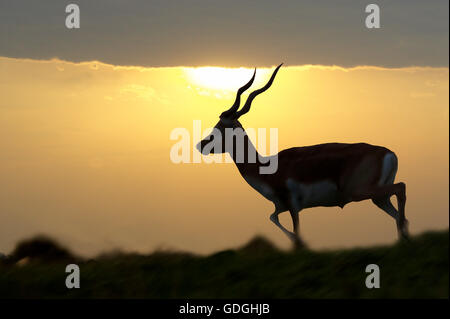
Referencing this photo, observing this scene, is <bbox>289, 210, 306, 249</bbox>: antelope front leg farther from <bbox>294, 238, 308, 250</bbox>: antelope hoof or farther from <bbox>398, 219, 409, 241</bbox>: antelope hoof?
<bbox>398, 219, 409, 241</bbox>: antelope hoof

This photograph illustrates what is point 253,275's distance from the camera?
32.3 feet

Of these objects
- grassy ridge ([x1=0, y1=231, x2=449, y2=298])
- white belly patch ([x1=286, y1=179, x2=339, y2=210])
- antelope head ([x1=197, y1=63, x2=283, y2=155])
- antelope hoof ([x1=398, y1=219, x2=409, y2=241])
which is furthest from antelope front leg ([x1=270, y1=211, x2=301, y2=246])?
antelope hoof ([x1=398, y1=219, x2=409, y2=241])

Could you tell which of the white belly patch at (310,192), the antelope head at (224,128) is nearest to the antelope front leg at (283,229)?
the white belly patch at (310,192)

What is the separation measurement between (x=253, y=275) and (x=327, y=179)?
10.0 ft

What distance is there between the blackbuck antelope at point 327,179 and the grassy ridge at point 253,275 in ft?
3.41

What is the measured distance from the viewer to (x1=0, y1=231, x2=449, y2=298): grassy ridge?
9047mm

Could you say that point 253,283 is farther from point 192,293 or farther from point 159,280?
point 159,280

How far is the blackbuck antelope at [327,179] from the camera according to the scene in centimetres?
1198

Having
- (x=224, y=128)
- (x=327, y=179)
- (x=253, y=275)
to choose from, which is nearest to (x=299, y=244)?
(x=327, y=179)

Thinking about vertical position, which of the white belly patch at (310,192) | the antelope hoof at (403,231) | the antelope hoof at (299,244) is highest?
the white belly patch at (310,192)

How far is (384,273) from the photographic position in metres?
9.45

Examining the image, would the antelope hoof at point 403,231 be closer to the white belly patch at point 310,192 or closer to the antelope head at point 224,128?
the white belly patch at point 310,192

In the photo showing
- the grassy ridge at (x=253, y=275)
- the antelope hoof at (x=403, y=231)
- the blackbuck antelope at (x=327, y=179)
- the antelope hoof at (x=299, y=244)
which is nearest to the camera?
the grassy ridge at (x=253, y=275)

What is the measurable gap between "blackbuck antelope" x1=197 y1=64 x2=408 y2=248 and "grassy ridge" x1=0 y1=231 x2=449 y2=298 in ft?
3.41
